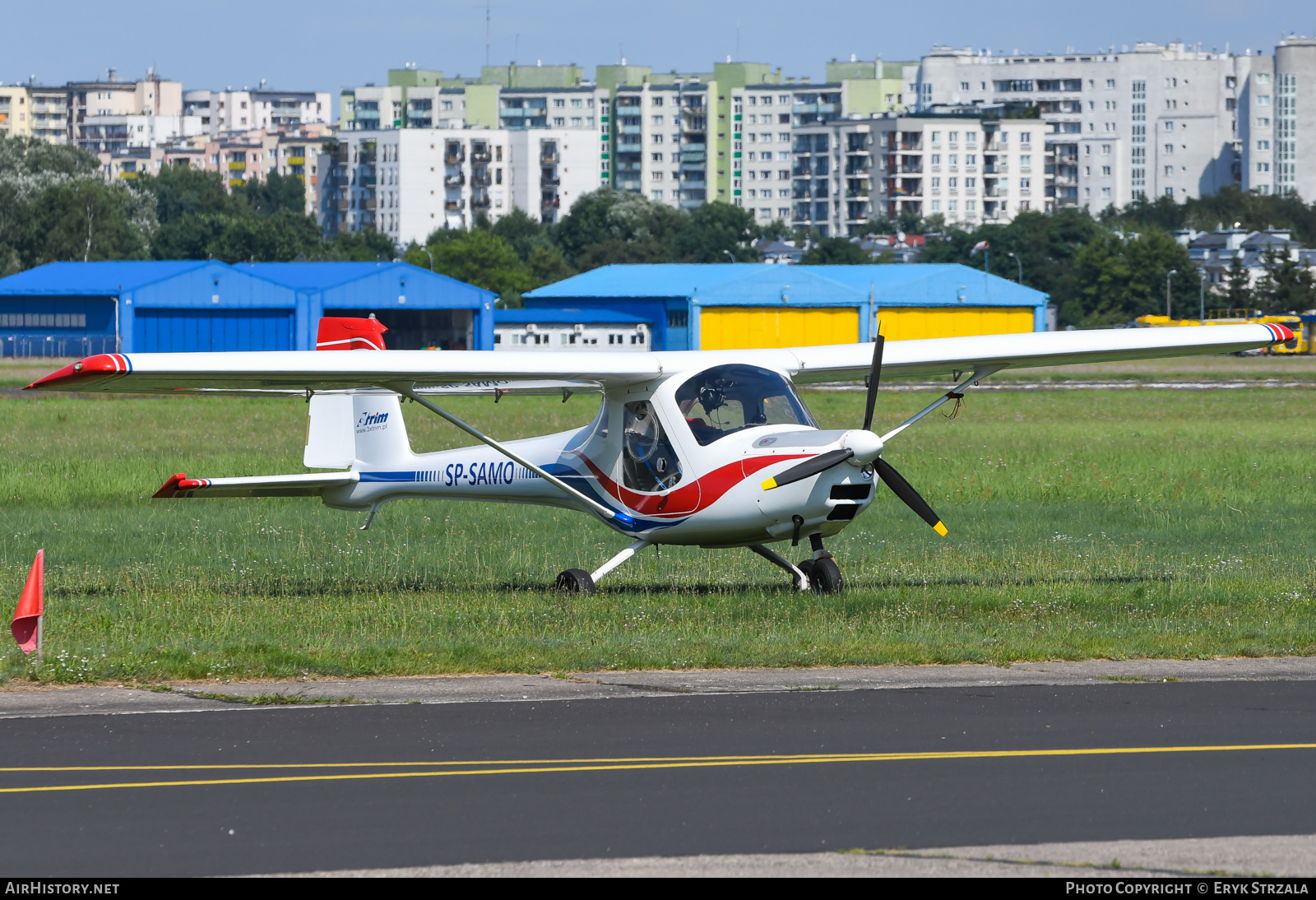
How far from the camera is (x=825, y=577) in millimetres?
15172

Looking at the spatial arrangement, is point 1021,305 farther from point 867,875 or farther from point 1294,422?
point 867,875

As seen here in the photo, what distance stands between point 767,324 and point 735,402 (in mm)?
78778

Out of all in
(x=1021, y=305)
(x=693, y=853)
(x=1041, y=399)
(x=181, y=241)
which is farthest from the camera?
(x=181, y=241)

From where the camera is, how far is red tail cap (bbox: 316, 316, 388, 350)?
17.4 meters

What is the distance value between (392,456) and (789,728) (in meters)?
8.48

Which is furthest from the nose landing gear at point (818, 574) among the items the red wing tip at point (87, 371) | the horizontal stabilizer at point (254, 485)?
the red wing tip at point (87, 371)

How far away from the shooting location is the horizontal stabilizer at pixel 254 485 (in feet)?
51.3

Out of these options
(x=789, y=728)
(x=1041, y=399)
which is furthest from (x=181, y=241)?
(x=789, y=728)

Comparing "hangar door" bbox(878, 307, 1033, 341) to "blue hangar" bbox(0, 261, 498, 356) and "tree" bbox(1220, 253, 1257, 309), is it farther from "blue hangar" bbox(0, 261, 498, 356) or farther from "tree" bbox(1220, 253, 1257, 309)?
"tree" bbox(1220, 253, 1257, 309)

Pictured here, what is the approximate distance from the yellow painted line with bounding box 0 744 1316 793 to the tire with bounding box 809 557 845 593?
5.90 meters

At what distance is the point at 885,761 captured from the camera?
8898 mm

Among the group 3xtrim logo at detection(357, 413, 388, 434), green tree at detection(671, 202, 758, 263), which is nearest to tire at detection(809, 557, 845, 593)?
3xtrim logo at detection(357, 413, 388, 434)

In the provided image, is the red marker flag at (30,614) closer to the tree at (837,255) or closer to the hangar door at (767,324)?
the hangar door at (767,324)

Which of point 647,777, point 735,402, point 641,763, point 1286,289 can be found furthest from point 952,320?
point 647,777
